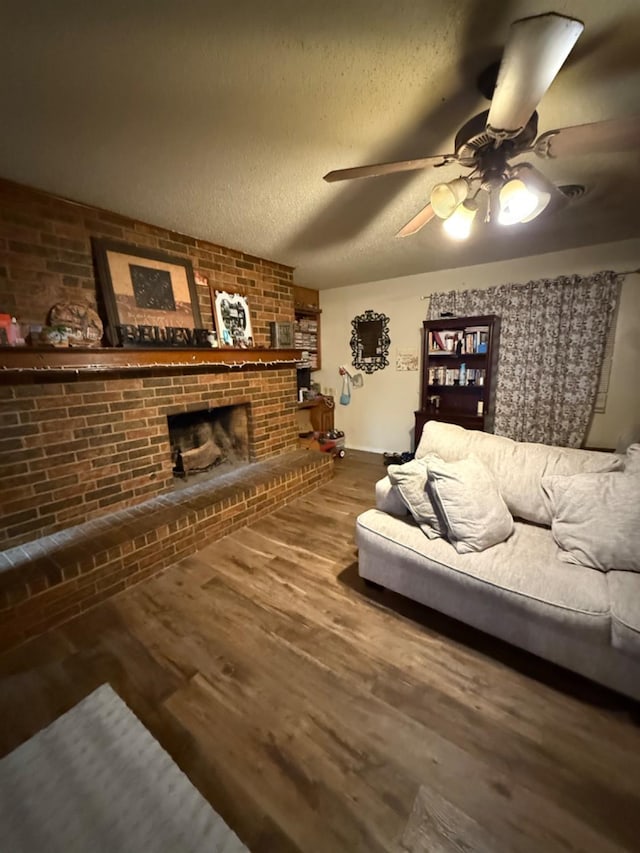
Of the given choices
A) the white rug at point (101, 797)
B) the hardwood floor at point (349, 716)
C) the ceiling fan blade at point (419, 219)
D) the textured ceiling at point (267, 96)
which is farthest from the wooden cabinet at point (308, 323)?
the white rug at point (101, 797)

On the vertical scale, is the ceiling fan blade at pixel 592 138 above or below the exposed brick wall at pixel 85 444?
above

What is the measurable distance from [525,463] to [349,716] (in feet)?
4.87

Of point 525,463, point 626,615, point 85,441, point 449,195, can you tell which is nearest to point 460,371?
point 525,463

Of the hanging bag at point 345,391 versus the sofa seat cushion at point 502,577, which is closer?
the sofa seat cushion at point 502,577

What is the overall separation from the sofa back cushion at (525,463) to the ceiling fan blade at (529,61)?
1.48m

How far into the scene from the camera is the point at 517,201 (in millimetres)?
1296

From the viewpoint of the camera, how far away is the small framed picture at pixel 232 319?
2.78 metres

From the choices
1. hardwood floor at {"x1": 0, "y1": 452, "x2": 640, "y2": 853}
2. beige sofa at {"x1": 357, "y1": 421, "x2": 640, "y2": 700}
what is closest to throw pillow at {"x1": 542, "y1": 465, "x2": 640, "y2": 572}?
beige sofa at {"x1": 357, "y1": 421, "x2": 640, "y2": 700}

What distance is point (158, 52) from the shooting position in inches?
40.2

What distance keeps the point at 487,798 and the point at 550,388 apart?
3.21 meters

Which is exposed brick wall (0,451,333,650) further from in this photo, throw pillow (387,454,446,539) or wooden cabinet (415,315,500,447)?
wooden cabinet (415,315,500,447)

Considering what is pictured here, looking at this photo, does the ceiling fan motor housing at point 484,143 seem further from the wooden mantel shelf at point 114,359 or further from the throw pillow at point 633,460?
the wooden mantel shelf at point 114,359

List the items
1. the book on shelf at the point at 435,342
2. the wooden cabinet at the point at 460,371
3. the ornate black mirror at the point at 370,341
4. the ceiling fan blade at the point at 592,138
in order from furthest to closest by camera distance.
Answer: the ornate black mirror at the point at 370,341 → the book on shelf at the point at 435,342 → the wooden cabinet at the point at 460,371 → the ceiling fan blade at the point at 592,138

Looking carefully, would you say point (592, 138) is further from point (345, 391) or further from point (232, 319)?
point (345, 391)
